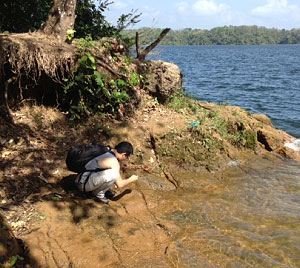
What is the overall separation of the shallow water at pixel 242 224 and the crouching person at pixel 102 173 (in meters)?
1.19

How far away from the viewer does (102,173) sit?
5.21m

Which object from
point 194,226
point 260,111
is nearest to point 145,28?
point 194,226

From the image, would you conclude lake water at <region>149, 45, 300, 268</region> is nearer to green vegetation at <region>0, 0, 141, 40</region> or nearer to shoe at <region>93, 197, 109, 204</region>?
shoe at <region>93, 197, 109, 204</region>

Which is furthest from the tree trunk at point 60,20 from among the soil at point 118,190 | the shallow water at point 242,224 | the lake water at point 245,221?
the shallow water at point 242,224

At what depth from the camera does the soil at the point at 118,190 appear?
4223 mm

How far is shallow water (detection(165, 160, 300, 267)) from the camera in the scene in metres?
4.47

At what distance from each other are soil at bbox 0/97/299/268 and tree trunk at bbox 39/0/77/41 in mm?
1846

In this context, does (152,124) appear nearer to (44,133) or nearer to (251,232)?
(44,133)

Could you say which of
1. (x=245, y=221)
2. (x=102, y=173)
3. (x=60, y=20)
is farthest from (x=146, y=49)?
(x=245, y=221)

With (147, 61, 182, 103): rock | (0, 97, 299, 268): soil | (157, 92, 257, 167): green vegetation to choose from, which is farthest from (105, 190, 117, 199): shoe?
(147, 61, 182, 103): rock

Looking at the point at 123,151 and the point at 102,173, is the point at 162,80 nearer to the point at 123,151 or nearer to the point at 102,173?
the point at 123,151

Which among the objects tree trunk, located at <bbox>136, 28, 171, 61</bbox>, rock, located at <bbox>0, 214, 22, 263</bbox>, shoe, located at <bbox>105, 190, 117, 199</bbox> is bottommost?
shoe, located at <bbox>105, 190, 117, 199</bbox>

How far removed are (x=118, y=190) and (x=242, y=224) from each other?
235 centimetres

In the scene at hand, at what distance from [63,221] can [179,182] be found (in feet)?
8.96
